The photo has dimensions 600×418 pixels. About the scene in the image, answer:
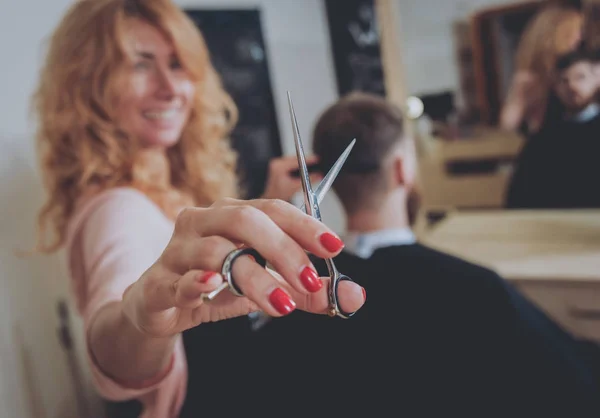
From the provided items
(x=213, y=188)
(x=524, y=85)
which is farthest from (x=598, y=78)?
(x=213, y=188)

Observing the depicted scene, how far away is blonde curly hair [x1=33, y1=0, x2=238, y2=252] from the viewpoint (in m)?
0.49

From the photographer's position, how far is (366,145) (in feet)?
2.58

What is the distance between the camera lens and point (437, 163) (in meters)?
1.44

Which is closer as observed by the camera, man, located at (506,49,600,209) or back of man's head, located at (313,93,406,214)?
back of man's head, located at (313,93,406,214)

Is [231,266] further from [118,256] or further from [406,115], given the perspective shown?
[406,115]

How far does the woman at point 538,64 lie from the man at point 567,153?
1.1 inches

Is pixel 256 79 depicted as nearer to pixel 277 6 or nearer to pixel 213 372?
pixel 277 6

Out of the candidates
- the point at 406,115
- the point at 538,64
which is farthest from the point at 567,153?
Result: the point at 406,115

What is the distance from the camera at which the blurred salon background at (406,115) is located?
51 cm

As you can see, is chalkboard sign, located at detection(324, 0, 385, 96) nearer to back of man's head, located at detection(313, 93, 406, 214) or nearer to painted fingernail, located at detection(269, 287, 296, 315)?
back of man's head, located at detection(313, 93, 406, 214)

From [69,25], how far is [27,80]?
72 millimetres

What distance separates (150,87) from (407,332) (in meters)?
0.53

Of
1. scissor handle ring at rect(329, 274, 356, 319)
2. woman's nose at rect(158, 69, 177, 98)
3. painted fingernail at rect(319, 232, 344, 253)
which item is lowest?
scissor handle ring at rect(329, 274, 356, 319)

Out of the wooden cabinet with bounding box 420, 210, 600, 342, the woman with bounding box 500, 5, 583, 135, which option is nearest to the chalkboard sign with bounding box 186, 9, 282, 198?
the wooden cabinet with bounding box 420, 210, 600, 342
